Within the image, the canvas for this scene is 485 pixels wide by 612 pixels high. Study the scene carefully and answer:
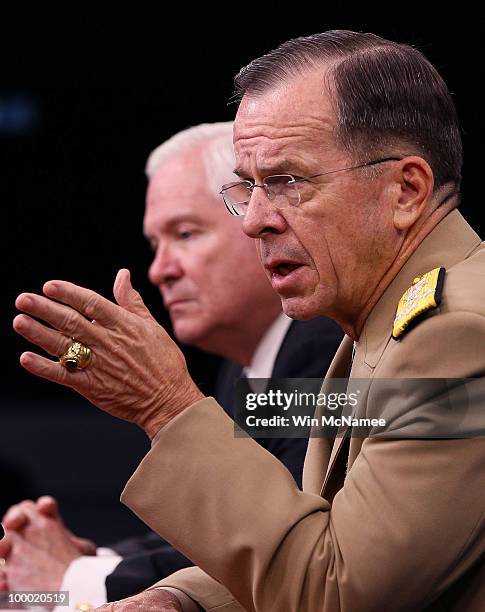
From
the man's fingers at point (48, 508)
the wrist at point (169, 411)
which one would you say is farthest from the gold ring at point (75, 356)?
the man's fingers at point (48, 508)

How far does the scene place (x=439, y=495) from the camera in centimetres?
130

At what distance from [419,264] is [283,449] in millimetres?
910

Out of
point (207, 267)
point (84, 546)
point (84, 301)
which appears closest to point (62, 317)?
point (84, 301)

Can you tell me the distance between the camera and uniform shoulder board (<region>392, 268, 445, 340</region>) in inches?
54.9

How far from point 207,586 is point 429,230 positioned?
645mm

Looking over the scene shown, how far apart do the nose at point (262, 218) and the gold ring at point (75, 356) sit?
343mm

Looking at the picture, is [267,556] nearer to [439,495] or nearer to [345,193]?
[439,495]

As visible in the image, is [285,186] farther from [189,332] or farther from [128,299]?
[189,332]

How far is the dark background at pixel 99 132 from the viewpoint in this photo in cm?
420

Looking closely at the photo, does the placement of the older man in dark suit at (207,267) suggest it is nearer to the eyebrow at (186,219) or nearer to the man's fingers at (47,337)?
the eyebrow at (186,219)

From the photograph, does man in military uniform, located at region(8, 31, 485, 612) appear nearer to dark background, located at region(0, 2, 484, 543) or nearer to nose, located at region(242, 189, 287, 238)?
nose, located at region(242, 189, 287, 238)

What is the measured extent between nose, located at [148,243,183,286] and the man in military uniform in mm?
1311

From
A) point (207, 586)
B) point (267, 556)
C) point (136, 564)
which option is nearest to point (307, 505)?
point (267, 556)

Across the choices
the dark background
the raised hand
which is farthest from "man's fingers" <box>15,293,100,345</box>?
the dark background
